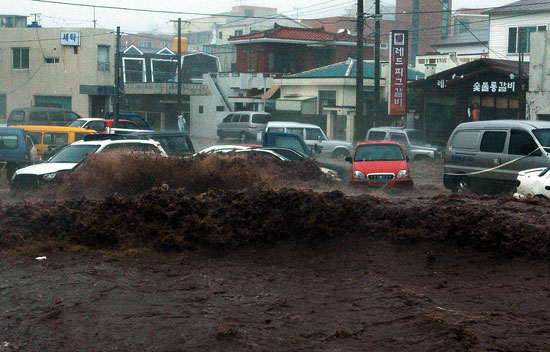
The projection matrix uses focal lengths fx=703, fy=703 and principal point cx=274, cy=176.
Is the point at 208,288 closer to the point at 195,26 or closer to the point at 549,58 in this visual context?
the point at 549,58

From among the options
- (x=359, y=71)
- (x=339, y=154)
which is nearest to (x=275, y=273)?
(x=359, y=71)

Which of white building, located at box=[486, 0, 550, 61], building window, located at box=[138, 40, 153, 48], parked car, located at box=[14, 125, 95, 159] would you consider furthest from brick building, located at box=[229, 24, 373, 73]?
building window, located at box=[138, 40, 153, 48]

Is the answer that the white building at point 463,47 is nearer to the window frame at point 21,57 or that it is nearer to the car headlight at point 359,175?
the window frame at point 21,57

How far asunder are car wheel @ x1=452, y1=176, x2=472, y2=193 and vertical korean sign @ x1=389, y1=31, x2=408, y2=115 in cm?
1708

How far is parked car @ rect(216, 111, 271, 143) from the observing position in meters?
40.7

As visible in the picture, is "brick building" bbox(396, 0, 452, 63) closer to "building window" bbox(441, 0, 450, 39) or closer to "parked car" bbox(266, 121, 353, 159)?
"building window" bbox(441, 0, 450, 39)

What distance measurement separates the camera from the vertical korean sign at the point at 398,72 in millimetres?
33562

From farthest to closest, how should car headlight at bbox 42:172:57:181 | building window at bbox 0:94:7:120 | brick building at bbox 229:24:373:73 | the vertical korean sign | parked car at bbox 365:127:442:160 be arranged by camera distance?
brick building at bbox 229:24:373:73, building window at bbox 0:94:7:120, the vertical korean sign, parked car at bbox 365:127:442:160, car headlight at bbox 42:172:57:181

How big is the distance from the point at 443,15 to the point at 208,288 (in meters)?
78.7

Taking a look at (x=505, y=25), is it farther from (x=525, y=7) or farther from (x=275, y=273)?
(x=275, y=273)

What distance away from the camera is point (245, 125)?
41031 millimetres

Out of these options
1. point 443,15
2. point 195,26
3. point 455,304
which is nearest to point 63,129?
point 455,304

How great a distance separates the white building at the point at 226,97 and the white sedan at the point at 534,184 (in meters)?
38.5

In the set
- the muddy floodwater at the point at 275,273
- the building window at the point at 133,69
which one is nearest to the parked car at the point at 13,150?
the muddy floodwater at the point at 275,273
